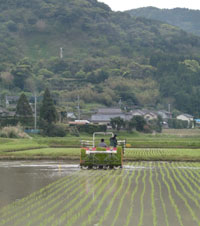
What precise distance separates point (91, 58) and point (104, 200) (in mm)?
134373

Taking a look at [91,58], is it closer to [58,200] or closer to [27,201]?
[58,200]

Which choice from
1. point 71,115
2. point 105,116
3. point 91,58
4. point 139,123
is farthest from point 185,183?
point 91,58

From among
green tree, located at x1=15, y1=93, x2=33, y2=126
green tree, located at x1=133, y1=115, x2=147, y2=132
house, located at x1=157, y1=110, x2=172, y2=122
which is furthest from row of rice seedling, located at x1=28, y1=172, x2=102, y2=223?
house, located at x1=157, y1=110, x2=172, y2=122

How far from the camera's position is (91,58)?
14562 centimetres

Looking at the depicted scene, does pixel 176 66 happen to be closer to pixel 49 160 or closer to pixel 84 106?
pixel 84 106

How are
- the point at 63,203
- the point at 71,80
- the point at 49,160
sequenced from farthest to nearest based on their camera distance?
the point at 71,80
the point at 49,160
the point at 63,203

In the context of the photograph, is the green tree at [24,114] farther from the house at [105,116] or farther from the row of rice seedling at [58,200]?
the row of rice seedling at [58,200]

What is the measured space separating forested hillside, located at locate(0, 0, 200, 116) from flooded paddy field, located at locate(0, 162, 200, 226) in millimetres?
79181

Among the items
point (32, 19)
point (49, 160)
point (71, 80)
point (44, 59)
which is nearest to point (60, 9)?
point (32, 19)

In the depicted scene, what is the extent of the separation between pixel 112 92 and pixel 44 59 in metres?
48.5

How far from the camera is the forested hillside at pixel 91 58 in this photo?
378 feet

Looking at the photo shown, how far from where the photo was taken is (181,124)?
96438mm

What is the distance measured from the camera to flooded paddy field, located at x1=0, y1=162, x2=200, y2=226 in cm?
1030

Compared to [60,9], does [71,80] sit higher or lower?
lower
